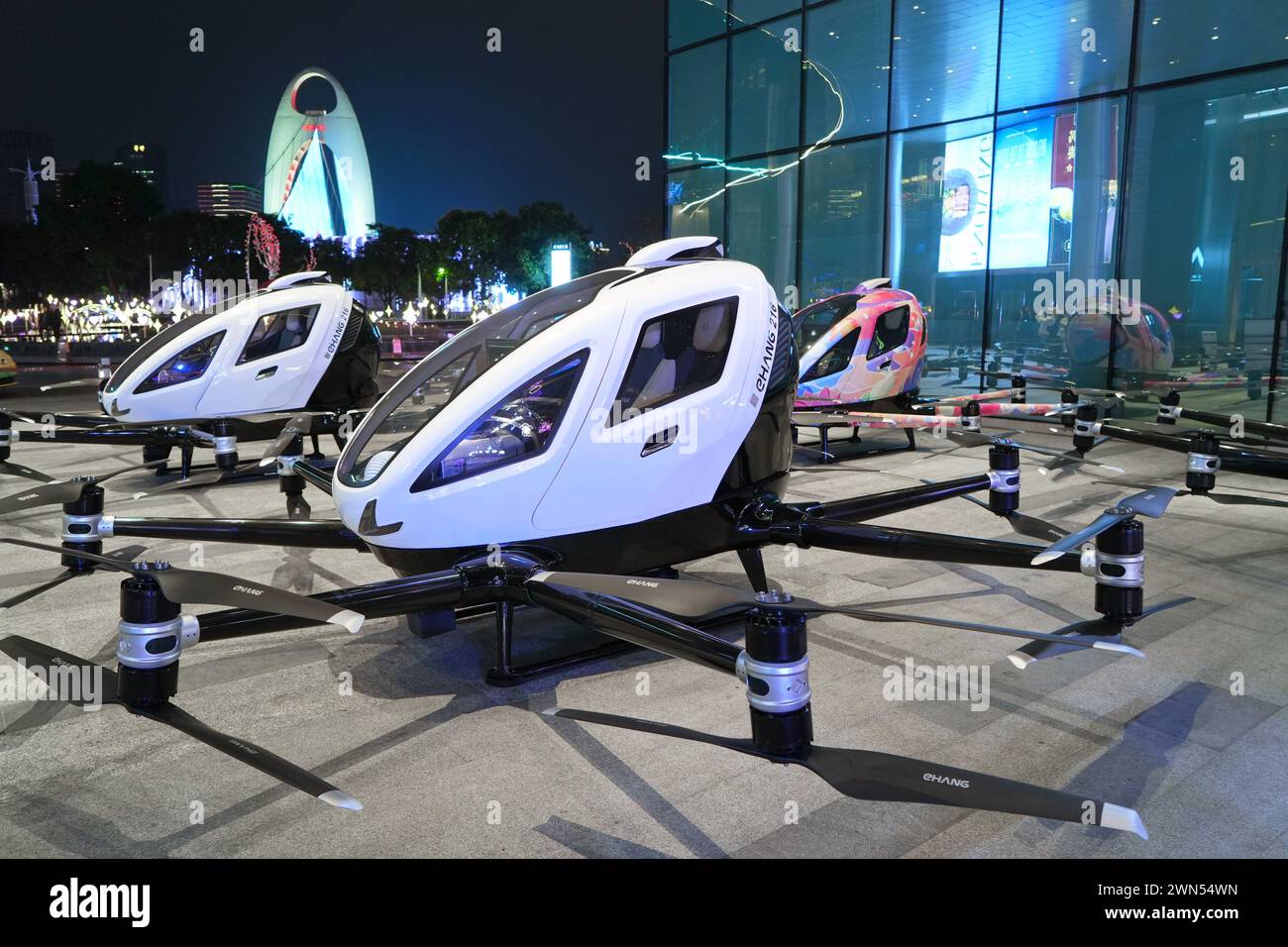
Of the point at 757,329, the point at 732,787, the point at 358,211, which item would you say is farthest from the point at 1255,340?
the point at 358,211

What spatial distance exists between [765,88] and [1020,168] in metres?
6.70

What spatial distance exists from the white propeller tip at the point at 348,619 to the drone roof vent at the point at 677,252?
11.3 feet

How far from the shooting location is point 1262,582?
21.6 ft

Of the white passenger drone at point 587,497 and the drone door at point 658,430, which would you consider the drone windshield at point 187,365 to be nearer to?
the white passenger drone at point 587,497

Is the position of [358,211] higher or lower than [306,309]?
higher

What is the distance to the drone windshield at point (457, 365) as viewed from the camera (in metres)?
4.86

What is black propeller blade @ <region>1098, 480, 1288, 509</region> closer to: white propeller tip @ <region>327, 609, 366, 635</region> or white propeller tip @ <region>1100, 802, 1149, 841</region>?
white propeller tip @ <region>1100, 802, 1149, 841</region>

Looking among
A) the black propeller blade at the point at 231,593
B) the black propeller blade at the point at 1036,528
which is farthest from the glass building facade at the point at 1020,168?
the black propeller blade at the point at 231,593

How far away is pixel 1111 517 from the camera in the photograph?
3.81 meters

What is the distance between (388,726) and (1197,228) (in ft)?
50.6

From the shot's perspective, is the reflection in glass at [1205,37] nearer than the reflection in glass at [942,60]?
Yes

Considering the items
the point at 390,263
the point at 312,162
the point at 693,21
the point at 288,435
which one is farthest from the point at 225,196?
the point at 288,435

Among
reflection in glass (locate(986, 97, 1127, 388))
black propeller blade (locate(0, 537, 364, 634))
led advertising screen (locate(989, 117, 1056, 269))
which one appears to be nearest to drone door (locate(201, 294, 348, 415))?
black propeller blade (locate(0, 537, 364, 634))
